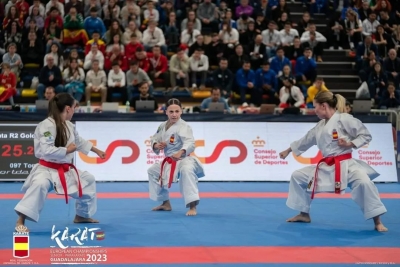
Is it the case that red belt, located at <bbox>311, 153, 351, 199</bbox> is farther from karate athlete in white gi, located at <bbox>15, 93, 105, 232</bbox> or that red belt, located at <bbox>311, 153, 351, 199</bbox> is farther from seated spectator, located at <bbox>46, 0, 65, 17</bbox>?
seated spectator, located at <bbox>46, 0, 65, 17</bbox>

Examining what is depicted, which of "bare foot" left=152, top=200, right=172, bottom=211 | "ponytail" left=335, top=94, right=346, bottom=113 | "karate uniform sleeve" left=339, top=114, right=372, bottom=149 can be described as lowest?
"bare foot" left=152, top=200, right=172, bottom=211

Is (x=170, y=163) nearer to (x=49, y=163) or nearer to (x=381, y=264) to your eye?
(x=49, y=163)

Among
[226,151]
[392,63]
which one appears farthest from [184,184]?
[392,63]

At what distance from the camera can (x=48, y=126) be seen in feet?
26.5

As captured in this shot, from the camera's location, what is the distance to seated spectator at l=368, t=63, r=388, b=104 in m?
19.7

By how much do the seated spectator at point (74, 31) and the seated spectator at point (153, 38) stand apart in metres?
1.76

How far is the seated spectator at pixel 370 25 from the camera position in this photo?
72.7 feet

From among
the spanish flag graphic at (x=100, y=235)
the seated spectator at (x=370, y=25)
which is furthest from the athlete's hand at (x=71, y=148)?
the seated spectator at (x=370, y=25)

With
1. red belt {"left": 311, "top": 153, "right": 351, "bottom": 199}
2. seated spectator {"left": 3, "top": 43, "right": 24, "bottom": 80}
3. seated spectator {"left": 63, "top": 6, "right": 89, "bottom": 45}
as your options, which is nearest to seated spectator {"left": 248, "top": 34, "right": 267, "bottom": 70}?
seated spectator {"left": 63, "top": 6, "right": 89, "bottom": 45}

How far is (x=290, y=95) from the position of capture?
1823 cm

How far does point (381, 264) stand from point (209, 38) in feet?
47.5

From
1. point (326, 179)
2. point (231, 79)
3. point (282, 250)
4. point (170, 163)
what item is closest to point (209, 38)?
point (231, 79)

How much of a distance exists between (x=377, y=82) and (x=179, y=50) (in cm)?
600

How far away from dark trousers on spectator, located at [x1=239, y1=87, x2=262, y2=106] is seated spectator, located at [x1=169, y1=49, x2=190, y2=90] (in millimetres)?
1629
